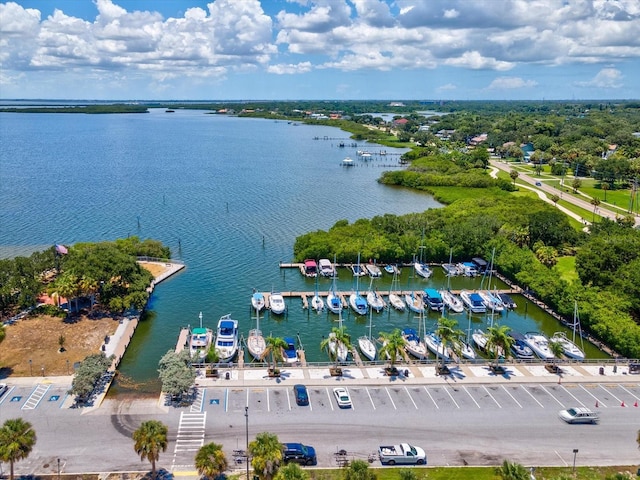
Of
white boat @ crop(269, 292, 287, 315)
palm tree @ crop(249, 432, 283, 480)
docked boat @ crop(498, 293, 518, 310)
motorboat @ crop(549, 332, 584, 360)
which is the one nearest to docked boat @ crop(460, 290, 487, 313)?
docked boat @ crop(498, 293, 518, 310)

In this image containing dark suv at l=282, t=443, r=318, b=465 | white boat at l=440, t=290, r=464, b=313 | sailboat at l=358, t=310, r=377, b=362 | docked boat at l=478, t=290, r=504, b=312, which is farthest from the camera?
docked boat at l=478, t=290, r=504, b=312

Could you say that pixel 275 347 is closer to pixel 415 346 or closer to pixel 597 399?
pixel 415 346

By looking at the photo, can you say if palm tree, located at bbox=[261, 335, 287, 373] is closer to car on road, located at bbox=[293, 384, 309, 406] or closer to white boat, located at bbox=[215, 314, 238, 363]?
car on road, located at bbox=[293, 384, 309, 406]

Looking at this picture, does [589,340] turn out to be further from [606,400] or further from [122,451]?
[122,451]

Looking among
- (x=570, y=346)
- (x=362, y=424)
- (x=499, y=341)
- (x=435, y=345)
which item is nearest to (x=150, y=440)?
(x=362, y=424)

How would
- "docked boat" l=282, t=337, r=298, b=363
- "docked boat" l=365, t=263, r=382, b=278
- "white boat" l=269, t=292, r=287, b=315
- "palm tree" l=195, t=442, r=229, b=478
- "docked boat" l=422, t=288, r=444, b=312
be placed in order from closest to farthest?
"palm tree" l=195, t=442, r=229, b=478 < "docked boat" l=282, t=337, r=298, b=363 < "white boat" l=269, t=292, r=287, b=315 < "docked boat" l=422, t=288, r=444, b=312 < "docked boat" l=365, t=263, r=382, b=278

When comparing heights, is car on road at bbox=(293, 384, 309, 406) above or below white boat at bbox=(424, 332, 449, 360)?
above

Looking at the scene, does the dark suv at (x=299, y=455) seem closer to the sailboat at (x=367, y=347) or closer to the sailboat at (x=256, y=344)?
the sailboat at (x=256, y=344)

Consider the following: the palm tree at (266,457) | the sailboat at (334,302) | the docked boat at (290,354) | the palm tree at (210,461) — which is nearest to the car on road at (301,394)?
the docked boat at (290,354)
